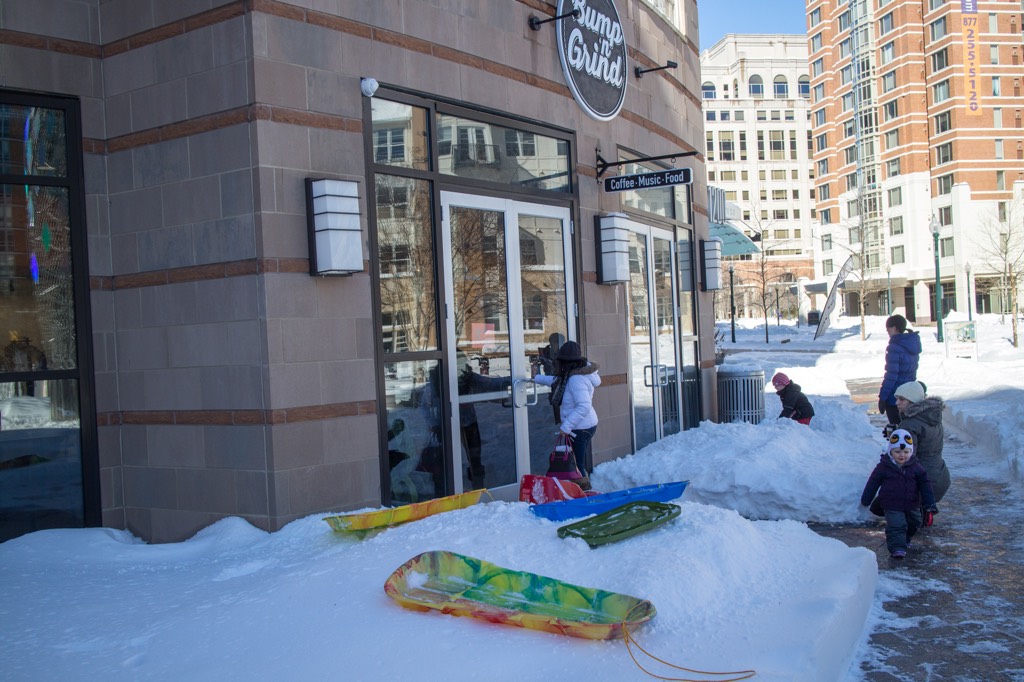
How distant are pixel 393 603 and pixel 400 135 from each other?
13.9 feet

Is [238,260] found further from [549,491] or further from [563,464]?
[563,464]

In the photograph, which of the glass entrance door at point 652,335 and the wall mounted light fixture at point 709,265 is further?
the wall mounted light fixture at point 709,265

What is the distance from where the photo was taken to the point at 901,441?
22.8 feet

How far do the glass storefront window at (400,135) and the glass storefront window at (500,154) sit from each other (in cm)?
21

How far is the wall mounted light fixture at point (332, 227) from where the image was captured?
6547mm

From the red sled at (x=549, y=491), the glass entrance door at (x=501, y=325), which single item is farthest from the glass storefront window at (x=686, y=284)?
the red sled at (x=549, y=491)

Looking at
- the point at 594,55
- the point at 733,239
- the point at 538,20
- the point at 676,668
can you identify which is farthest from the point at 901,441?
the point at 733,239

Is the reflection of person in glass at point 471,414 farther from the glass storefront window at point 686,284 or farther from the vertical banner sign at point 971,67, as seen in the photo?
the vertical banner sign at point 971,67

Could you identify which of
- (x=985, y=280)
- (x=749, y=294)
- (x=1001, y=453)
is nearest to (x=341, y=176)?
(x=1001, y=453)

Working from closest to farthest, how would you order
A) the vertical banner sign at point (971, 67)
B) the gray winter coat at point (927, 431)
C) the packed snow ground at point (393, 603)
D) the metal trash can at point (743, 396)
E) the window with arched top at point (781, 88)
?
1. the packed snow ground at point (393, 603)
2. the gray winter coat at point (927, 431)
3. the metal trash can at point (743, 396)
4. the vertical banner sign at point (971, 67)
5. the window with arched top at point (781, 88)

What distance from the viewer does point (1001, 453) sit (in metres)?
10.6

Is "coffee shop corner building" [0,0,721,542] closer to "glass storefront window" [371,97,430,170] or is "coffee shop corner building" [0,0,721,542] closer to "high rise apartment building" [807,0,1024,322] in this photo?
"glass storefront window" [371,97,430,170]

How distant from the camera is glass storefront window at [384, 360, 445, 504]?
7352 mm

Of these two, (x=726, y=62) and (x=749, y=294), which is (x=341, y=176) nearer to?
(x=749, y=294)
